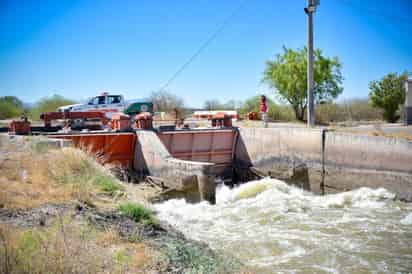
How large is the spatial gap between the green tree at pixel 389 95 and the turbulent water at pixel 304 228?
76.5ft

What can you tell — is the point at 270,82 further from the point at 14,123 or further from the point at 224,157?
the point at 14,123

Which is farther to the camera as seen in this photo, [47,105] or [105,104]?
[47,105]

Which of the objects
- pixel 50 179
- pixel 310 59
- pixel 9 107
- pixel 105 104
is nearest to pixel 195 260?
pixel 50 179

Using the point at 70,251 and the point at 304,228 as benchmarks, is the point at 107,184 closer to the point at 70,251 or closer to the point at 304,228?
the point at 70,251

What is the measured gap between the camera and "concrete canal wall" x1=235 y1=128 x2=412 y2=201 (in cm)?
1152

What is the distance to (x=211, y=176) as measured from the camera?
10859 millimetres

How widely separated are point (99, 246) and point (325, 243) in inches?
200

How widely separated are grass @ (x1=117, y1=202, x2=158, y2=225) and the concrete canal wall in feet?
28.3

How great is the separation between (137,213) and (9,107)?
2290cm

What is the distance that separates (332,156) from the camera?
13609mm

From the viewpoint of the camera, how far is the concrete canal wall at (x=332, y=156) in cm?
1152

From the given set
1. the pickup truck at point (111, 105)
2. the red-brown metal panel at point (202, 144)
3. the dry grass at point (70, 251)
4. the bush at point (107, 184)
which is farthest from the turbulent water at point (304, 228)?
the pickup truck at point (111, 105)

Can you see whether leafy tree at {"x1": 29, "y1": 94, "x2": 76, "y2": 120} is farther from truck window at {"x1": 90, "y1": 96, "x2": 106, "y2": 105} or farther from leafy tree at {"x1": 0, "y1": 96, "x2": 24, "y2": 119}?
truck window at {"x1": 90, "y1": 96, "x2": 106, "y2": 105}

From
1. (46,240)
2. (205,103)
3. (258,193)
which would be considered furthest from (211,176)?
(205,103)
